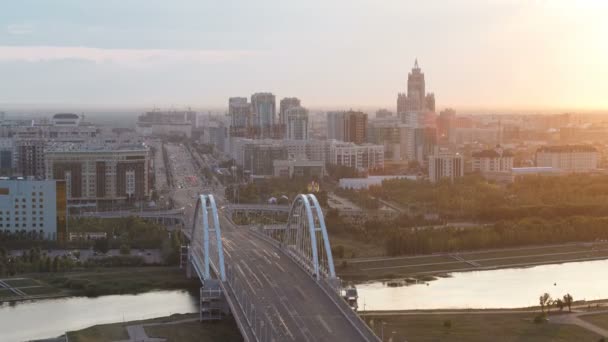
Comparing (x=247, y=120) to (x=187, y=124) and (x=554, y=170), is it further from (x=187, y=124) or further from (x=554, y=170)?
(x=187, y=124)

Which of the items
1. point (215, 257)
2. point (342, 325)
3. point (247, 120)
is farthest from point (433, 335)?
point (247, 120)

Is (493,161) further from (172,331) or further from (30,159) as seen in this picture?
(172,331)

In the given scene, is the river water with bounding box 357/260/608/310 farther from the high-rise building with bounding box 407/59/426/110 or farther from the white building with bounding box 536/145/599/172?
the high-rise building with bounding box 407/59/426/110

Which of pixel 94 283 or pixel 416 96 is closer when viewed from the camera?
pixel 94 283

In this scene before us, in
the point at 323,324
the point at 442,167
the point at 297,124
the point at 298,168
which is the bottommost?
the point at 323,324

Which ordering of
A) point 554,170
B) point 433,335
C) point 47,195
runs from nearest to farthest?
1. point 433,335
2. point 47,195
3. point 554,170

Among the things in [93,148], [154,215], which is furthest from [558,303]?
[93,148]
